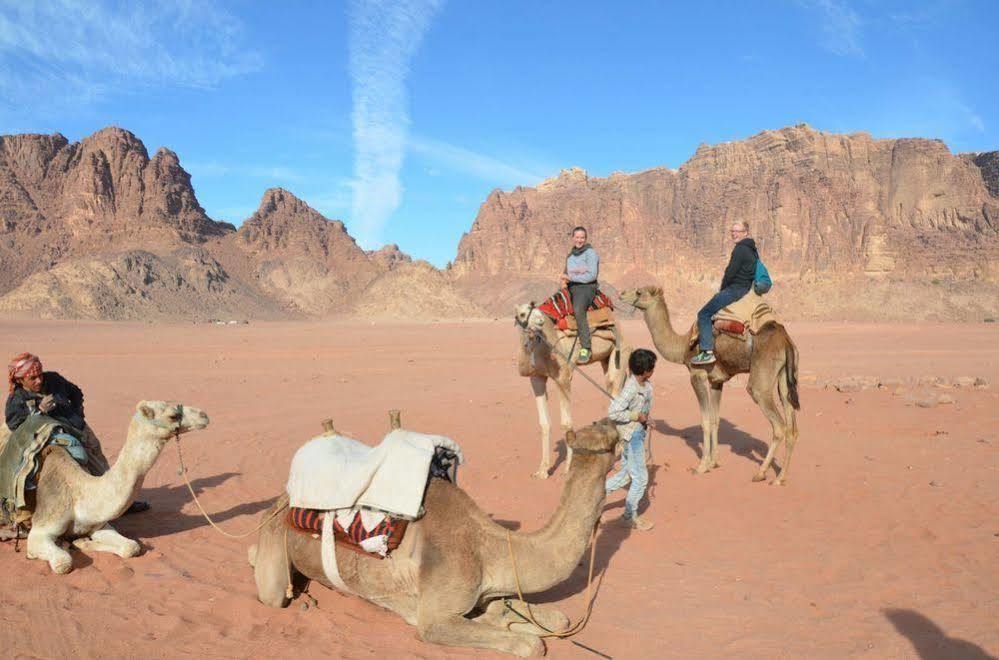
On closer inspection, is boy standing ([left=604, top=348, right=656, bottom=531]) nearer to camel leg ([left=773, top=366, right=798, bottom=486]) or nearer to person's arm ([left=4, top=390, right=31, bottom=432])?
camel leg ([left=773, top=366, right=798, bottom=486])

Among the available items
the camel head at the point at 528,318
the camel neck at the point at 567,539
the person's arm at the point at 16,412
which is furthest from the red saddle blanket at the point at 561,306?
the person's arm at the point at 16,412

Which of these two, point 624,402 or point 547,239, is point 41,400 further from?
point 547,239

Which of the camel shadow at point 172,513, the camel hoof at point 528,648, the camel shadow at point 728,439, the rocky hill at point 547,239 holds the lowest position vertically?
the camel shadow at point 172,513

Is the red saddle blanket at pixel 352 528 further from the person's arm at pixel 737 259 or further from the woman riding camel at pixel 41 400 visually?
the person's arm at pixel 737 259

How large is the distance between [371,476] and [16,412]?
13.7 ft

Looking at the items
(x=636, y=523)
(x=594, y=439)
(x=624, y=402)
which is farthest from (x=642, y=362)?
(x=594, y=439)

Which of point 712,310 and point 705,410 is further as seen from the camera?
point 705,410

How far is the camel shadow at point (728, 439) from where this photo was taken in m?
10.6

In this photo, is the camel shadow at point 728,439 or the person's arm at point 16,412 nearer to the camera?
the person's arm at point 16,412

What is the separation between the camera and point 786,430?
8.88m

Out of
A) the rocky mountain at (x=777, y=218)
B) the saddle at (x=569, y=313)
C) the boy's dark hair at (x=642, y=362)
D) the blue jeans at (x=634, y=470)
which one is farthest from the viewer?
the rocky mountain at (x=777, y=218)

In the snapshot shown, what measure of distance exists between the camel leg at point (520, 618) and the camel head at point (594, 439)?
4.37ft

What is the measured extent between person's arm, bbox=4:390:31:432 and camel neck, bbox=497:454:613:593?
5029 mm

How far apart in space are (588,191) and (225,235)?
8513 cm
